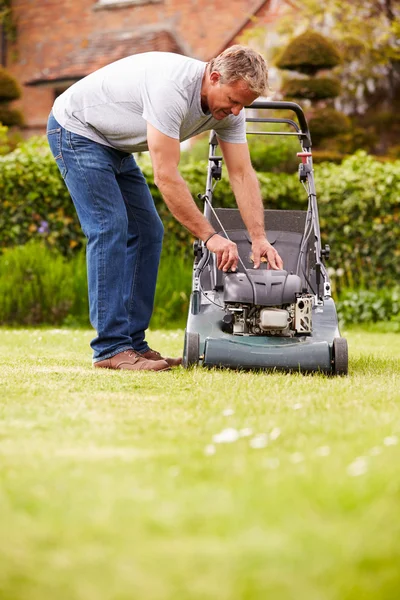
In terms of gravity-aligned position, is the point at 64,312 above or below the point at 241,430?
below

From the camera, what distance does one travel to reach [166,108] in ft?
12.6

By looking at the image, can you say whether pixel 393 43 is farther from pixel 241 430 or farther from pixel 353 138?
pixel 241 430

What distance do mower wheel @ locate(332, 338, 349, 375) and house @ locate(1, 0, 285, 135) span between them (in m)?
10.9

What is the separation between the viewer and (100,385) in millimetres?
3541

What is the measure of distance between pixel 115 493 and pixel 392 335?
18.4ft

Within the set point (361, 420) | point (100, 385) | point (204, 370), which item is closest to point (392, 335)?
point (204, 370)

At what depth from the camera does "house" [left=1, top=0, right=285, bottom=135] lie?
48.3 feet

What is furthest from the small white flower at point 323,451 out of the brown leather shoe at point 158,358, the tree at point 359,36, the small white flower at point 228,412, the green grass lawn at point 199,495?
the tree at point 359,36

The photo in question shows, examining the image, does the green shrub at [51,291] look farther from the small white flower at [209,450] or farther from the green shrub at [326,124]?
the small white flower at [209,450]

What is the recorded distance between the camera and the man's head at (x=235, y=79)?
384 centimetres

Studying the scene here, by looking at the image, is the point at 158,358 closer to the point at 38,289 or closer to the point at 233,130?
the point at 233,130

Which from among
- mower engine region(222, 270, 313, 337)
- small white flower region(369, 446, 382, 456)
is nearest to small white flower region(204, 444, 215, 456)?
small white flower region(369, 446, 382, 456)

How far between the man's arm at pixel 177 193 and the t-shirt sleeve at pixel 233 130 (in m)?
0.42

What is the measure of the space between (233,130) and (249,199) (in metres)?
0.32
